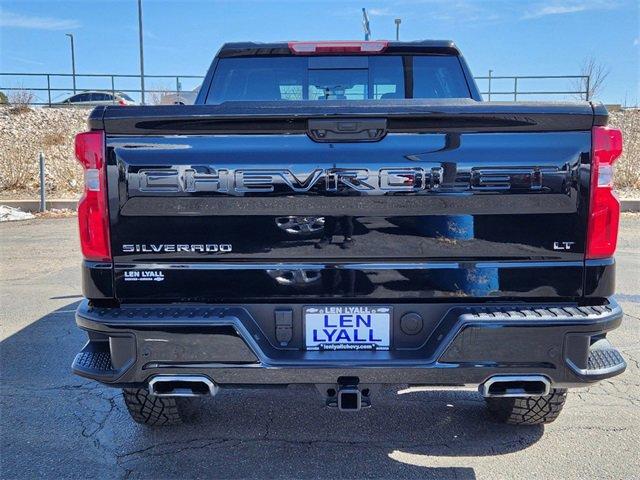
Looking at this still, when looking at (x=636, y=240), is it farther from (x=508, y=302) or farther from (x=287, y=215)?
(x=287, y=215)

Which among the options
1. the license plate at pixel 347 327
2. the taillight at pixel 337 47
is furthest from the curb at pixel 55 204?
the license plate at pixel 347 327

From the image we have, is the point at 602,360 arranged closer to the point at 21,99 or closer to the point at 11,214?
the point at 11,214

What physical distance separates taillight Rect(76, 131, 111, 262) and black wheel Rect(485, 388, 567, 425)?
88.5 inches

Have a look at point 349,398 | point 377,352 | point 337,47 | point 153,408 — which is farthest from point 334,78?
point 153,408

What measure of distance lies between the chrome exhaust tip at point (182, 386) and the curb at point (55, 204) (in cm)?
1166

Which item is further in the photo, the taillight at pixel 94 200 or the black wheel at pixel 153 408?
the black wheel at pixel 153 408

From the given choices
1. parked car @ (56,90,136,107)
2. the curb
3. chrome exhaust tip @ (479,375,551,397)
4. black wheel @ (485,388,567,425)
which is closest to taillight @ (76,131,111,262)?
chrome exhaust tip @ (479,375,551,397)

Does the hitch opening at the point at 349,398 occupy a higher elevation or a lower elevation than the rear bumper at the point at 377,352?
lower

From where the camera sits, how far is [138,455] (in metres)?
2.97

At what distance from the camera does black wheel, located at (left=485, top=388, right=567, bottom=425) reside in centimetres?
308

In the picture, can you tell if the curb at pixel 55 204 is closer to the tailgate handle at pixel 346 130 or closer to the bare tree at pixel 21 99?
the bare tree at pixel 21 99

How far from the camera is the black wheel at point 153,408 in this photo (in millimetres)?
3043

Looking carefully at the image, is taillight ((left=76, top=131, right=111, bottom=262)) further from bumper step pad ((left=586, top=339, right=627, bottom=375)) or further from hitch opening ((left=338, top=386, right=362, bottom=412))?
bumper step pad ((left=586, top=339, right=627, bottom=375))

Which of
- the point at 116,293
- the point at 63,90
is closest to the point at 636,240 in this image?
the point at 116,293
